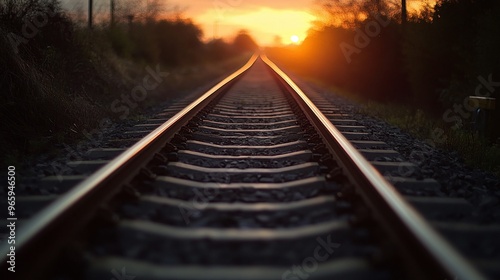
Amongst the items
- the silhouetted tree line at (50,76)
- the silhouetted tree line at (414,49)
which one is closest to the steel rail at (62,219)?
the silhouetted tree line at (50,76)

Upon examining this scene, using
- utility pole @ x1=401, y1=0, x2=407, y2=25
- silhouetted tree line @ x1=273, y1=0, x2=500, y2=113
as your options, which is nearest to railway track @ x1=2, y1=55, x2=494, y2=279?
silhouetted tree line @ x1=273, y1=0, x2=500, y2=113

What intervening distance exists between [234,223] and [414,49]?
12055 mm

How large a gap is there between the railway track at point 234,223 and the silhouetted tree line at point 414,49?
695 centimetres

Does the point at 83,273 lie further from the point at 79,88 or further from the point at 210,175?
the point at 79,88

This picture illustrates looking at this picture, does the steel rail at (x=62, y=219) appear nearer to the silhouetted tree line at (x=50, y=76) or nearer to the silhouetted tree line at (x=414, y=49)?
the silhouetted tree line at (x=50, y=76)

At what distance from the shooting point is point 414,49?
44.1ft

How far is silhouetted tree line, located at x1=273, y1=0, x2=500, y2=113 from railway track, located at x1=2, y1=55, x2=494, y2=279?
22.8ft

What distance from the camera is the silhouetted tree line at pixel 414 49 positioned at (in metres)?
10.2

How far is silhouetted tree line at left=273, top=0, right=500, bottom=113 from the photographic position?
10188mm

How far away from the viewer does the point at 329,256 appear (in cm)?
236

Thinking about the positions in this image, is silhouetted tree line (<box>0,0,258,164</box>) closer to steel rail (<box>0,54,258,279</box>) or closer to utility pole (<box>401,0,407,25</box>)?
steel rail (<box>0,54,258,279</box>)

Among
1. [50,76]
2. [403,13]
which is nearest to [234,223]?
[50,76]

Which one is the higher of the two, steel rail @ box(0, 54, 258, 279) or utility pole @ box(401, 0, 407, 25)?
utility pole @ box(401, 0, 407, 25)

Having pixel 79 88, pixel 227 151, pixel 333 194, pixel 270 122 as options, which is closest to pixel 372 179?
pixel 333 194
